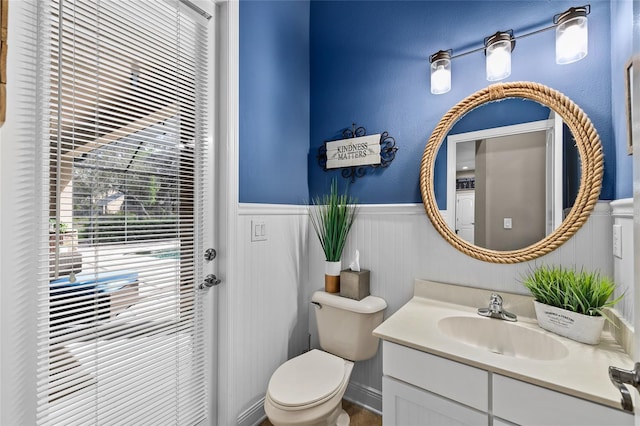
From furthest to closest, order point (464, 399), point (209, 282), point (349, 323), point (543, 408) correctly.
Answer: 1. point (349, 323)
2. point (209, 282)
3. point (464, 399)
4. point (543, 408)

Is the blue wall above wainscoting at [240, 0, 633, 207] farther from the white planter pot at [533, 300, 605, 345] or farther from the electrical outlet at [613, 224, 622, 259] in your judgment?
the white planter pot at [533, 300, 605, 345]

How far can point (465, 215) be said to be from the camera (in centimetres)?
141

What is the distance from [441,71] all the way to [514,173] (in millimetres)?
598

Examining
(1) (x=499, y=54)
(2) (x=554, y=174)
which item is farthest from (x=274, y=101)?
(2) (x=554, y=174)

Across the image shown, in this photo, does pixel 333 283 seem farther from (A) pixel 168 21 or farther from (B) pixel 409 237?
(A) pixel 168 21

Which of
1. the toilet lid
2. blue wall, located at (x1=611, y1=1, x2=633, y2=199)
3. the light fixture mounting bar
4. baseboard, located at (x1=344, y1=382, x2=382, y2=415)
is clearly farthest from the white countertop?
the light fixture mounting bar

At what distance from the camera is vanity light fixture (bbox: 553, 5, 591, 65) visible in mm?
1104

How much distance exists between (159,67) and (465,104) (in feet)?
4.60

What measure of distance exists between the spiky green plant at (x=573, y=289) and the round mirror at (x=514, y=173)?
13 cm

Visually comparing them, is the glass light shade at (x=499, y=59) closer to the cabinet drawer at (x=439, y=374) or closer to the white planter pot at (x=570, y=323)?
the white planter pot at (x=570, y=323)

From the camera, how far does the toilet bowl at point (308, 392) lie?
1178mm

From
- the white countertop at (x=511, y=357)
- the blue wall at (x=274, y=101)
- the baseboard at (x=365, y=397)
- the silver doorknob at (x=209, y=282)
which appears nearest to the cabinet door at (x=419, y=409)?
the white countertop at (x=511, y=357)

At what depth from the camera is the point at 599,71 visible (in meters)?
1.14

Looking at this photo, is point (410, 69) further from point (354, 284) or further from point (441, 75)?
point (354, 284)
